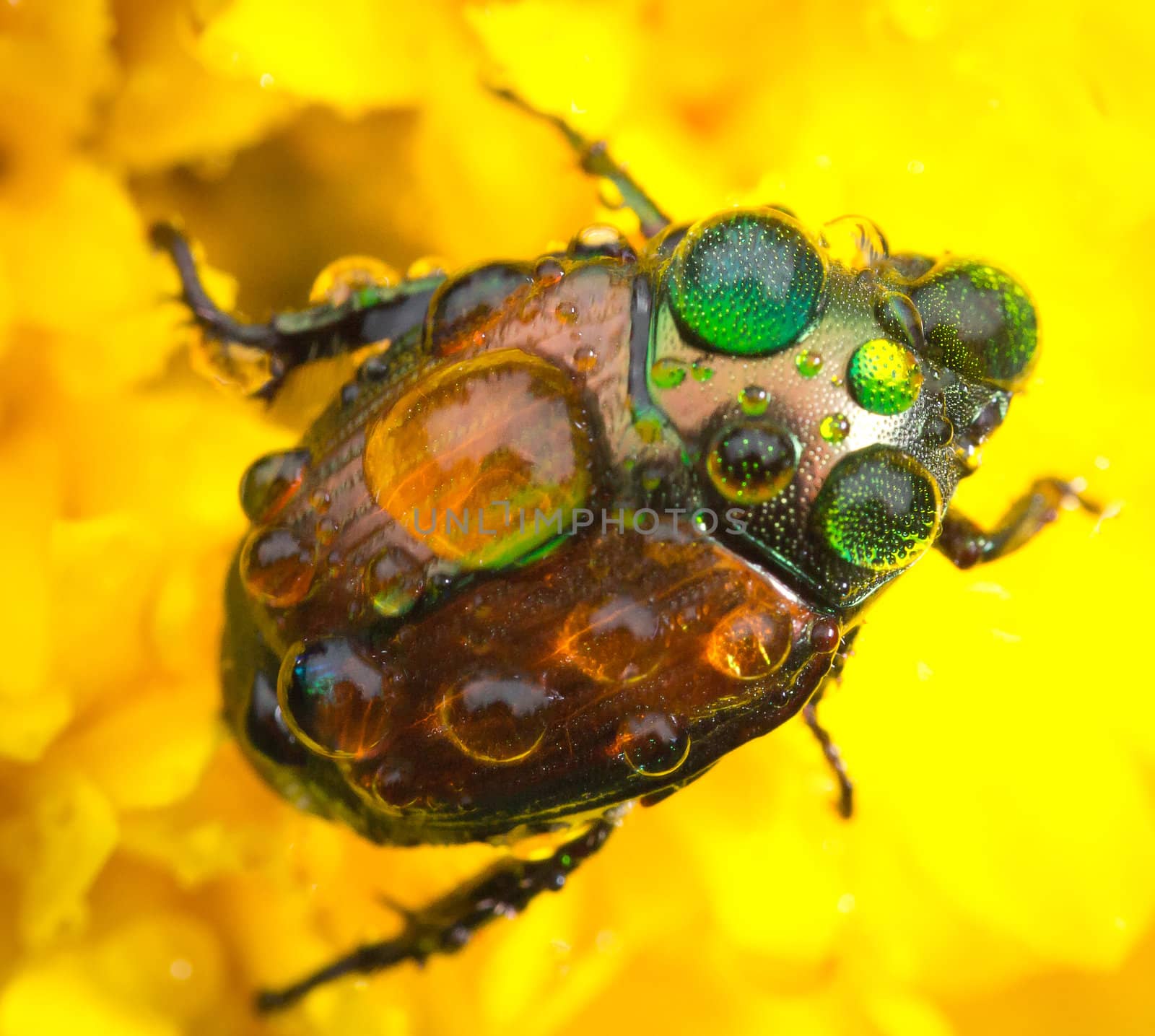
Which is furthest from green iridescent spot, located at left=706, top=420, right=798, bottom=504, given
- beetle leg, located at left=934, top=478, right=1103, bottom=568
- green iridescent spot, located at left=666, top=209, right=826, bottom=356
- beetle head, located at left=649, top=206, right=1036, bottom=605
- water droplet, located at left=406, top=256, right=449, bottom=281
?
water droplet, located at left=406, top=256, right=449, bottom=281

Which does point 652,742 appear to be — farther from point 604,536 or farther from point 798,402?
point 798,402

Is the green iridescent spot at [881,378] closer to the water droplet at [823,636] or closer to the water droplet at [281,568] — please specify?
the water droplet at [823,636]

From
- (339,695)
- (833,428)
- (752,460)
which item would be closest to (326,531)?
(339,695)

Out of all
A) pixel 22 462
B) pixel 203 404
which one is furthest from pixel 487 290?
pixel 22 462

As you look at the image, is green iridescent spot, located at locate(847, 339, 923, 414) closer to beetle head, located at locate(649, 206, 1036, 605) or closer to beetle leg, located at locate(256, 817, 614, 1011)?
beetle head, located at locate(649, 206, 1036, 605)

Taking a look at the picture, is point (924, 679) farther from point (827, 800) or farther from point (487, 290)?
point (487, 290)

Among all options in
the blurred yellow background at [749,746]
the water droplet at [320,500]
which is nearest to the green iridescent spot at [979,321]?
the blurred yellow background at [749,746]
